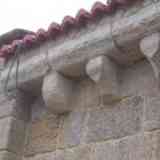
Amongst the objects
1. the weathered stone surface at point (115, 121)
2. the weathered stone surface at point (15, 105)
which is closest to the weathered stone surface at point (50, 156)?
the weathered stone surface at point (115, 121)

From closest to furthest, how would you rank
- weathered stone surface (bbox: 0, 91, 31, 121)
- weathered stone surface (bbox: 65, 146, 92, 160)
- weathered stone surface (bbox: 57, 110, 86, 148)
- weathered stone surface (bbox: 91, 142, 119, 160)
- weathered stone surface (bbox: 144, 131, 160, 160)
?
weathered stone surface (bbox: 144, 131, 160, 160) → weathered stone surface (bbox: 91, 142, 119, 160) → weathered stone surface (bbox: 65, 146, 92, 160) → weathered stone surface (bbox: 57, 110, 86, 148) → weathered stone surface (bbox: 0, 91, 31, 121)

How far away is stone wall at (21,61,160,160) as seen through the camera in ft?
9.77

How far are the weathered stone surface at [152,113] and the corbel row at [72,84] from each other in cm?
31

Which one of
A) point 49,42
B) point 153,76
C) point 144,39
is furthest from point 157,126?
point 49,42

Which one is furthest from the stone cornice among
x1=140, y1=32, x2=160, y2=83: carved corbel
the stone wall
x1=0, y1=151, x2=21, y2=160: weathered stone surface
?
x1=0, y1=151, x2=21, y2=160: weathered stone surface

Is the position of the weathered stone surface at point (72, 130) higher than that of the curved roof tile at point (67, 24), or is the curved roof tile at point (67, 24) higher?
the curved roof tile at point (67, 24)

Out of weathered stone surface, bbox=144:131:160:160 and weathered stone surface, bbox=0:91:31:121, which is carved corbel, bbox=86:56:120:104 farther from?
A: weathered stone surface, bbox=0:91:31:121

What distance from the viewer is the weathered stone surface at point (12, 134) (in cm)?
364

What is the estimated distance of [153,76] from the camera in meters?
3.12

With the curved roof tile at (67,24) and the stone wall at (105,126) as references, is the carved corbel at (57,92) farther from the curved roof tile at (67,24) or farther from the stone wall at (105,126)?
the curved roof tile at (67,24)

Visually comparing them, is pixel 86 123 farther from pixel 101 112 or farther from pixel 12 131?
pixel 12 131

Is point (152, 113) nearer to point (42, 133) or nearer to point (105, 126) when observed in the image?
point (105, 126)

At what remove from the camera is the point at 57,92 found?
11.4 feet

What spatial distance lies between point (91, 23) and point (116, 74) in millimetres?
439
